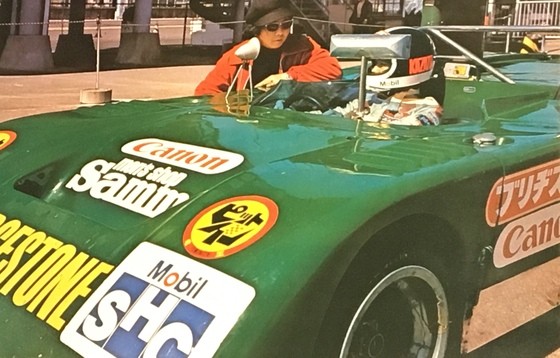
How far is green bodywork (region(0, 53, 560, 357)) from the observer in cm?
130

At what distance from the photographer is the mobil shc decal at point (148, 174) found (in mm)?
1631

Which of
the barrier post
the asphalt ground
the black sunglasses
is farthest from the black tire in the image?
the barrier post

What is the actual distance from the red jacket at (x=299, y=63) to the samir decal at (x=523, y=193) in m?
1.27

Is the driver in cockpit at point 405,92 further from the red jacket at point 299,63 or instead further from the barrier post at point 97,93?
the barrier post at point 97,93

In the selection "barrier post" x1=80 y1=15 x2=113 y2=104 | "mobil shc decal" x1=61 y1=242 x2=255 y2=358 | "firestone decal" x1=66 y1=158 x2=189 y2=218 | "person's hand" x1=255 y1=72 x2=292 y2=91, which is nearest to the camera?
"mobil shc decal" x1=61 y1=242 x2=255 y2=358

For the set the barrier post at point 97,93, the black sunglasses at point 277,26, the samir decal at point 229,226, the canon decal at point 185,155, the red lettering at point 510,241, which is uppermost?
the black sunglasses at point 277,26

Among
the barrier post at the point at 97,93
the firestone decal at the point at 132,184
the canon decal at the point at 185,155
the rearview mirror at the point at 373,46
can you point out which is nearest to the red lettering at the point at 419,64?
the rearview mirror at the point at 373,46

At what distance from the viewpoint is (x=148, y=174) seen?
1730 mm

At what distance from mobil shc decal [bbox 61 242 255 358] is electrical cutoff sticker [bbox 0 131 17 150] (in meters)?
0.83

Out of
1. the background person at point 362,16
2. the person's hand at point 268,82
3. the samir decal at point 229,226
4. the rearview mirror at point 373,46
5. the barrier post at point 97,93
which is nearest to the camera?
the samir decal at point 229,226

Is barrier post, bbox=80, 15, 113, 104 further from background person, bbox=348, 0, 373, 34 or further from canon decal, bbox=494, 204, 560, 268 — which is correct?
canon decal, bbox=494, 204, 560, 268

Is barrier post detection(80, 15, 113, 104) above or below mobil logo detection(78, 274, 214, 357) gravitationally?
above

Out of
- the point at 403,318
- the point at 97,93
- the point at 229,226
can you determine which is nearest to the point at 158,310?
the point at 229,226

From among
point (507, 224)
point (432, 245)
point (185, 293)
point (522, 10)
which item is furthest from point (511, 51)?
point (185, 293)
